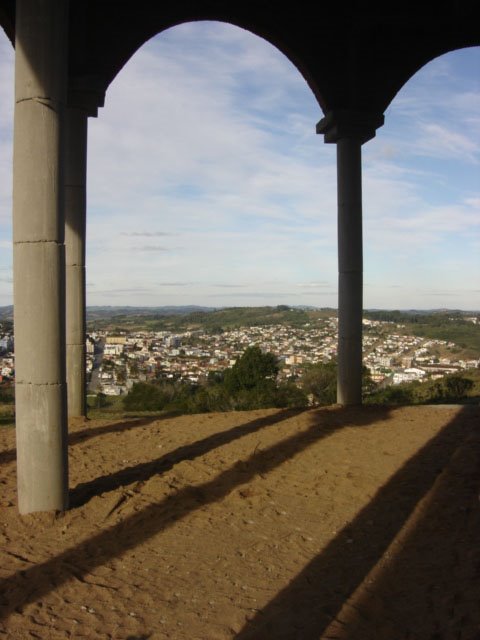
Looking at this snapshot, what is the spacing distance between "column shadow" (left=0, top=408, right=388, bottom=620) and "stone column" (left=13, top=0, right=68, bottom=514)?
41.3 inches

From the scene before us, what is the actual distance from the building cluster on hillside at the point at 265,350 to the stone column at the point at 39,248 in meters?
16.6

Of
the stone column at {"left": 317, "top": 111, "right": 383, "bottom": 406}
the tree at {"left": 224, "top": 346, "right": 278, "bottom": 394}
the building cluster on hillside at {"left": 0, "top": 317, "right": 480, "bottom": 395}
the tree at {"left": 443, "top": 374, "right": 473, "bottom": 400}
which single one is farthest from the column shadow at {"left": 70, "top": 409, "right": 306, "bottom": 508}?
the building cluster on hillside at {"left": 0, "top": 317, "right": 480, "bottom": 395}

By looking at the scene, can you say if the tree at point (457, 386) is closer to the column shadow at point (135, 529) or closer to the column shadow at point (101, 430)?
the column shadow at point (135, 529)

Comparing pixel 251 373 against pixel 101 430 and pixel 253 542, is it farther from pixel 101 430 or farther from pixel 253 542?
pixel 253 542

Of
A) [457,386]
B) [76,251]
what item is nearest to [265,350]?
[457,386]

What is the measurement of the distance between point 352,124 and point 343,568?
1028 cm

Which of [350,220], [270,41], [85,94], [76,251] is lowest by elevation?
[76,251]

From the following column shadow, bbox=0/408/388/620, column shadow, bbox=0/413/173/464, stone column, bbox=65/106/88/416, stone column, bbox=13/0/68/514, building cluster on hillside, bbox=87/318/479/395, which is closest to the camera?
column shadow, bbox=0/408/388/620

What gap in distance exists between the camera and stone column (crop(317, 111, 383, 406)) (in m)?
13.3

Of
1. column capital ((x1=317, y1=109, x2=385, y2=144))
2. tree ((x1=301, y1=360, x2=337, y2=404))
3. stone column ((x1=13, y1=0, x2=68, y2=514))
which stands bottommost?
tree ((x1=301, y1=360, x2=337, y2=404))

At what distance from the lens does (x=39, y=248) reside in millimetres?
6633

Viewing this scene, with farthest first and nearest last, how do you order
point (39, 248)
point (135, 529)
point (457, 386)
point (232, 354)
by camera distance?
1. point (232, 354)
2. point (457, 386)
3. point (39, 248)
4. point (135, 529)

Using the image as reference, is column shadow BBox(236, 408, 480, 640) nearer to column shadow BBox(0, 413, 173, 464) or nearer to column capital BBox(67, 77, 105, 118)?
column shadow BBox(0, 413, 173, 464)

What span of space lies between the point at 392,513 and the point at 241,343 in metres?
35.0
